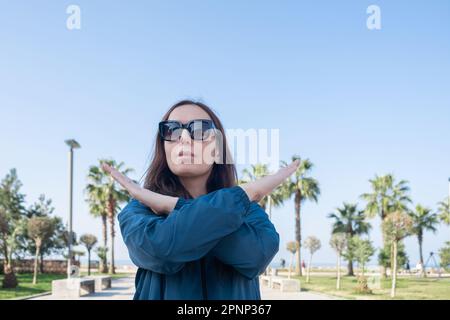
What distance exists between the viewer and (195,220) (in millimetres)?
950

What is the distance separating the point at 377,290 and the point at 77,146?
11.9 metres

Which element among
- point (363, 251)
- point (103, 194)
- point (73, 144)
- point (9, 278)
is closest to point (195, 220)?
point (73, 144)

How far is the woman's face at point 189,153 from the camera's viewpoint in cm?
118

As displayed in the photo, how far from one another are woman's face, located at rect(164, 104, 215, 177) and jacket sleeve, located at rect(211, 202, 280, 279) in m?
0.18

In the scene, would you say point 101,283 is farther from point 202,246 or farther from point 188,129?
point 202,246

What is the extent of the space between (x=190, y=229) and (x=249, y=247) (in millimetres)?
148

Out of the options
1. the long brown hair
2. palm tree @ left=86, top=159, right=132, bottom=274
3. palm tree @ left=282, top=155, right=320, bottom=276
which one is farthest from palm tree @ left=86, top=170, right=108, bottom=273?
the long brown hair

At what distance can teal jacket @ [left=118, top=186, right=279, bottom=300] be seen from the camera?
0.96 metres

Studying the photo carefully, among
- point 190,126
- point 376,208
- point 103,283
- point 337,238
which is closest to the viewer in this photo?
point 190,126

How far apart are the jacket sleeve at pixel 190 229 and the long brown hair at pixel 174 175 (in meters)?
0.22

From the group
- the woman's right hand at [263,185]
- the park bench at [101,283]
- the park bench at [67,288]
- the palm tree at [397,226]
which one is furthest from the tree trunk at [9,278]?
the woman's right hand at [263,185]
